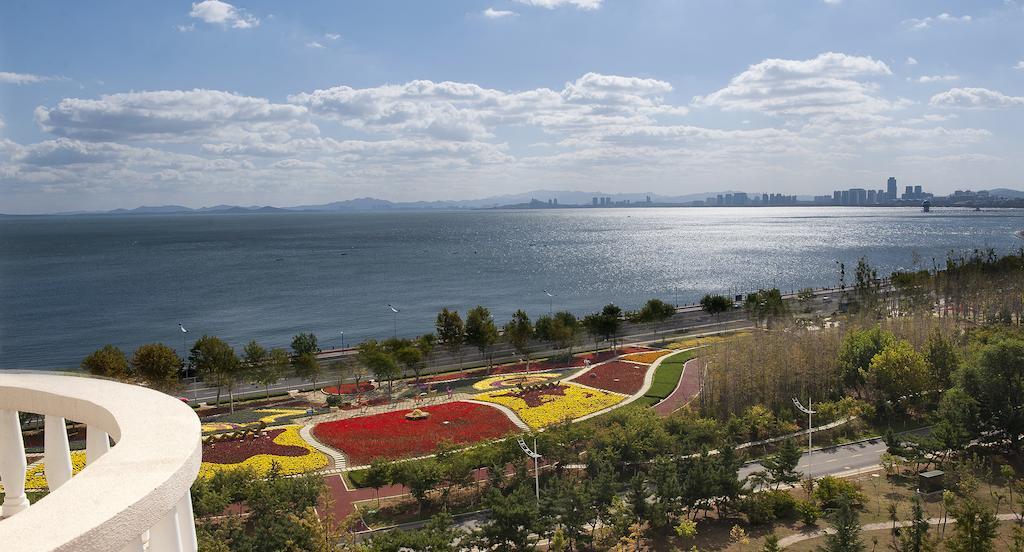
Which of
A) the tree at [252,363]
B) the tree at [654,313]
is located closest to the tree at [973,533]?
the tree at [252,363]

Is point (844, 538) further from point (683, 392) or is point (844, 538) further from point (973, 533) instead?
point (683, 392)

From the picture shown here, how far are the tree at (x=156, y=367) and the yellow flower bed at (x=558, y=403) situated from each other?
18.8 meters

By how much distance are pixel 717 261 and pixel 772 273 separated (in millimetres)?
21458

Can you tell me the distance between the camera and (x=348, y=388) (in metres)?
48.9

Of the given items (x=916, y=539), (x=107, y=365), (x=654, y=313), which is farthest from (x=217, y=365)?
(x=916, y=539)

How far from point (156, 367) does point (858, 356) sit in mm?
40537

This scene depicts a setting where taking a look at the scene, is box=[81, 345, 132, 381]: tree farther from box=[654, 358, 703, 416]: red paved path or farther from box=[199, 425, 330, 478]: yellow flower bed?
box=[654, 358, 703, 416]: red paved path

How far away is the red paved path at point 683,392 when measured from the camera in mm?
38094

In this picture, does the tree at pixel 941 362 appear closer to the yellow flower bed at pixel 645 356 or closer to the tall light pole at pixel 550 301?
the yellow flower bed at pixel 645 356

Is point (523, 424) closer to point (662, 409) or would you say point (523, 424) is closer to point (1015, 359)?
point (662, 409)

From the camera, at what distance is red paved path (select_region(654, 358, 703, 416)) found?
38.1 m

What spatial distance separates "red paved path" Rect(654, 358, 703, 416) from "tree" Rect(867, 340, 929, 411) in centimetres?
895

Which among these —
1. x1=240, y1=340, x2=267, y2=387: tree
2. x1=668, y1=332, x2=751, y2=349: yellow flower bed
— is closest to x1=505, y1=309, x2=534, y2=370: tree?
x1=668, y1=332, x2=751, y2=349: yellow flower bed

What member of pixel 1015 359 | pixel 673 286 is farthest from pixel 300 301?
pixel 1015 359
